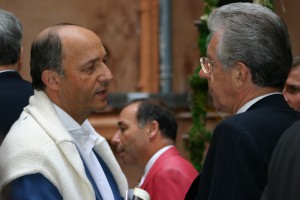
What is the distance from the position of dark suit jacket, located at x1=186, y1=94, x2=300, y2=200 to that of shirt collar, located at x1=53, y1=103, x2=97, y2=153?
26.9 inches

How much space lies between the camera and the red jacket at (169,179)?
5036 millimetres

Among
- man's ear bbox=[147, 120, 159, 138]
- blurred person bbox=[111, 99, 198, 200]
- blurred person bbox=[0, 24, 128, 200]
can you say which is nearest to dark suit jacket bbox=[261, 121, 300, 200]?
blurred person bbox=[0, 24, 128, 200]

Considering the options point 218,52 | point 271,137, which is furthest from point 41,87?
point 271,137

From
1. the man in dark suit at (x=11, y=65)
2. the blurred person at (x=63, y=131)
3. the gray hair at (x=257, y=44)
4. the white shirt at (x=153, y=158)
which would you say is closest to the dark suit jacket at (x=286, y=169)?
the gray hair at (x=257, y=44)

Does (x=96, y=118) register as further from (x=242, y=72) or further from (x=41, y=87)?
(x=242, y=72)

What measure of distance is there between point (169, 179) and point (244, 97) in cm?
170

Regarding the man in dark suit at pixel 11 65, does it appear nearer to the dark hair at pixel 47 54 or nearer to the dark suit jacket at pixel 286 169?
the dark hair at pixel 47 54

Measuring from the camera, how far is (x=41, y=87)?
3.87m

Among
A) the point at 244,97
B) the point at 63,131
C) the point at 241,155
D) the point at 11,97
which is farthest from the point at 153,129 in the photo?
the point at 241,155

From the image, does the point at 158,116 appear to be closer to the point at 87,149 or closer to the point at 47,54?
the point at 87,149

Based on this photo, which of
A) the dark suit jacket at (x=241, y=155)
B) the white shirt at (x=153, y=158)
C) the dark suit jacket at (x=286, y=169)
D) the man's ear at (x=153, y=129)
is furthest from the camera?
the man's ear at (x=153, y=129)

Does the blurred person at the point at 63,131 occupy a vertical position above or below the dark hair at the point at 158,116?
above

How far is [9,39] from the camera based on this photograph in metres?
4.69

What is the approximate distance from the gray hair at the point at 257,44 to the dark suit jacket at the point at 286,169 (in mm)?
720
